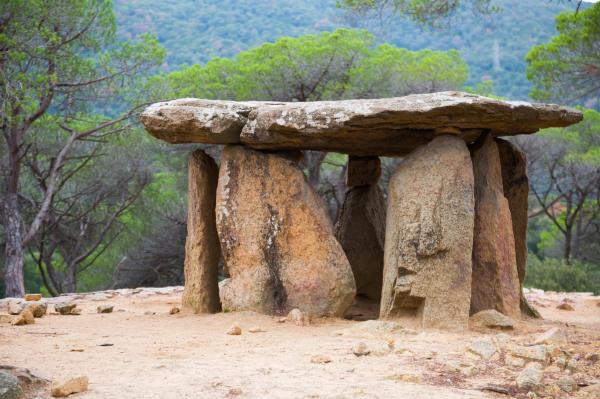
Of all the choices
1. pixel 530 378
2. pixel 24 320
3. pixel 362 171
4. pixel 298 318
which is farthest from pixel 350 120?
pixel 24 320

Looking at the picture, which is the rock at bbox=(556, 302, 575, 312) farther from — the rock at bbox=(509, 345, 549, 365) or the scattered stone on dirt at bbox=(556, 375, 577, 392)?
the scattered stone on dirt at bbox=(556, 375, 577, 392)

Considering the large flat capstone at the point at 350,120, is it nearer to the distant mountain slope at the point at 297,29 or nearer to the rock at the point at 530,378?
the rock at the point at 530,378

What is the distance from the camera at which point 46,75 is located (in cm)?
1404

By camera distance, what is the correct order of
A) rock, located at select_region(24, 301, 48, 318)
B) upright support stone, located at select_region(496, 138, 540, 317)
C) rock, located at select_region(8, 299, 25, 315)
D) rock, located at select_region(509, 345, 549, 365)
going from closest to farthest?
1. rock, located at select_region(509, 345, 549, 365)
2. rock, located at select_region(24, 301, 48, 318)
3. rock, located at select_region(8, 299, 25, 315)
4. upright support stone, located at select_region(496, 138, 540, 317)

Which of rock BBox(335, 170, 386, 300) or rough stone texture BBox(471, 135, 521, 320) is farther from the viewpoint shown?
rock BBox(335, 170, 386, 300)

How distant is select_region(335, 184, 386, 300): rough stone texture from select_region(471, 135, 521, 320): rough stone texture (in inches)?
76.5

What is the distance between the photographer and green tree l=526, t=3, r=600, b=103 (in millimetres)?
15062

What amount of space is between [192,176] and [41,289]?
15.7 metres

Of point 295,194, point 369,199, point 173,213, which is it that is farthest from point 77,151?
point 295,194

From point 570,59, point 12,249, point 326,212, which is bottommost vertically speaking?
point 12,249

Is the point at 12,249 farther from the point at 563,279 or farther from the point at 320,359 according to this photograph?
the point at 563,279

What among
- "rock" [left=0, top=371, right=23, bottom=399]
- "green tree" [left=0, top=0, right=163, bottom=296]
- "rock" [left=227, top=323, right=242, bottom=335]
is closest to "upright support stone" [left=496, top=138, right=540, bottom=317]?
"rock" [left=227, top=323, right=242, bottom=335]

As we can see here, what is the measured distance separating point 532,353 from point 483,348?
1.20 ft

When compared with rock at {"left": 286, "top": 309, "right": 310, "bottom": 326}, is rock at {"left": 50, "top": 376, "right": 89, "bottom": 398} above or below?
below
